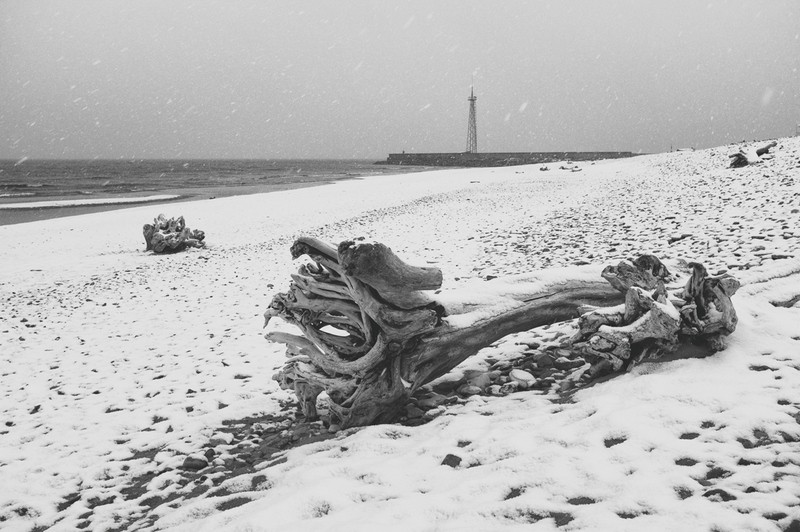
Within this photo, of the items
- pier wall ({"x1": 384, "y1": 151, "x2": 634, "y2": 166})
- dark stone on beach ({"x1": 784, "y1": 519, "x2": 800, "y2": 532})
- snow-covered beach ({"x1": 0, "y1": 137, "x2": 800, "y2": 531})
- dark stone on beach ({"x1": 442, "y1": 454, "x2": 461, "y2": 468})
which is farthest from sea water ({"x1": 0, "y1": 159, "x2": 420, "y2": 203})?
dark stone on beach ({"x1": 784, "y1": 519, "x2": 800, "y2": 532})

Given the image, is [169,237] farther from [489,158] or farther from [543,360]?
[489,158]

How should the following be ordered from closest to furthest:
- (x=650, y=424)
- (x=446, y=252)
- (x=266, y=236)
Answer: (x=650, y=424)
(x=446, y=252)
(x=266, y=236)

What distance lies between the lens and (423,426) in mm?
4363

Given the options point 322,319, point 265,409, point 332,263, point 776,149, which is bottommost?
point 265,409

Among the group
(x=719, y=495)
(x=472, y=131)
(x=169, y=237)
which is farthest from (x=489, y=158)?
(x=719, y=495)

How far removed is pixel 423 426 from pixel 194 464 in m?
1.98

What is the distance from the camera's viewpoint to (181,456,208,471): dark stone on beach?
4.46 metres

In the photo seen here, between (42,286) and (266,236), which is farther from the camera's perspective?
(266,236)

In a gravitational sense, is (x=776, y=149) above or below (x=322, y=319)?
above

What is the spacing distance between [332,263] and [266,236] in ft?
46.2

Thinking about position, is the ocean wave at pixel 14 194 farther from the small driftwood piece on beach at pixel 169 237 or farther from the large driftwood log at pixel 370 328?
the large driftwood log at pixel 370 328

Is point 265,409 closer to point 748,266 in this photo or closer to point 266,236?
point 748,266

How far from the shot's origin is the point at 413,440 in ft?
13.6

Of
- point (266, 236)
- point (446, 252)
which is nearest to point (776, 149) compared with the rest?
point (446, 252)
